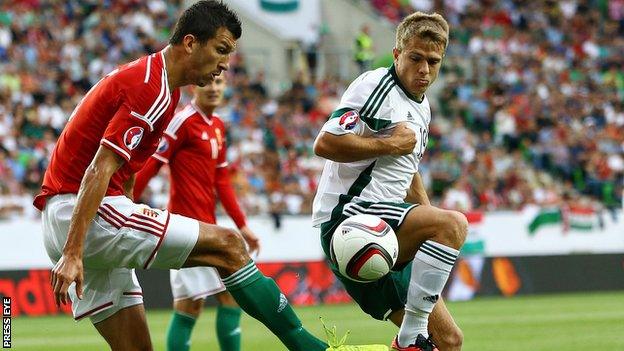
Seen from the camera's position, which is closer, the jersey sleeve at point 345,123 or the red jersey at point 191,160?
the jersey sleeve at point 345,123

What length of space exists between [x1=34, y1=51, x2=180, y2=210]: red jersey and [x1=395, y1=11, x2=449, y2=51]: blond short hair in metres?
1.50

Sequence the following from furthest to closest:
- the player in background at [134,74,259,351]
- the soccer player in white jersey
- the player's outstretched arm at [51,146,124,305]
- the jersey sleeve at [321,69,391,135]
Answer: the player in background at [134,74,259,351]
the jersey sleeve at [321,69,391,135]
the soccer player in white jersey
the player's outstretched arm at [51,146,124,305]

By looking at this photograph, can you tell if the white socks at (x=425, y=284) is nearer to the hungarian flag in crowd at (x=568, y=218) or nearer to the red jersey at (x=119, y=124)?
the red jersey at (x=119, y=124)

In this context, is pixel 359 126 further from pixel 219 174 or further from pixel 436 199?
pixel 436 199

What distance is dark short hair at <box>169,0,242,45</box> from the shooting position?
6152 mm

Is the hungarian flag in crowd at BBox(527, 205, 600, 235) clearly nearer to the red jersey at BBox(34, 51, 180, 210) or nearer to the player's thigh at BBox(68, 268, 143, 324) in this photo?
the player's thigh at BBox(68, 268, 143, 324)

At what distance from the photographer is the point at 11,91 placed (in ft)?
63.3

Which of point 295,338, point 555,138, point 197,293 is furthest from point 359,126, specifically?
point 555,138

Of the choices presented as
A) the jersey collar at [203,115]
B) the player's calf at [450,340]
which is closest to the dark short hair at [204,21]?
the player's calf at [450,340]

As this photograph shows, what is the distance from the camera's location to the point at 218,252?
6184mm

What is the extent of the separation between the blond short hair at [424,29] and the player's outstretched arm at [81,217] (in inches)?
80.5

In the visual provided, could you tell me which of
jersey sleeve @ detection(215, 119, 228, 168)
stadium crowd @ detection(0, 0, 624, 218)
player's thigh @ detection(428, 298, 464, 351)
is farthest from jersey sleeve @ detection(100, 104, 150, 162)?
stadium crowd @ detection(0, 0, 624, 218)

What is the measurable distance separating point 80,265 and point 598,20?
78.9ft

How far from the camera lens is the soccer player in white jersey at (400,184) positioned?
6672 mm
